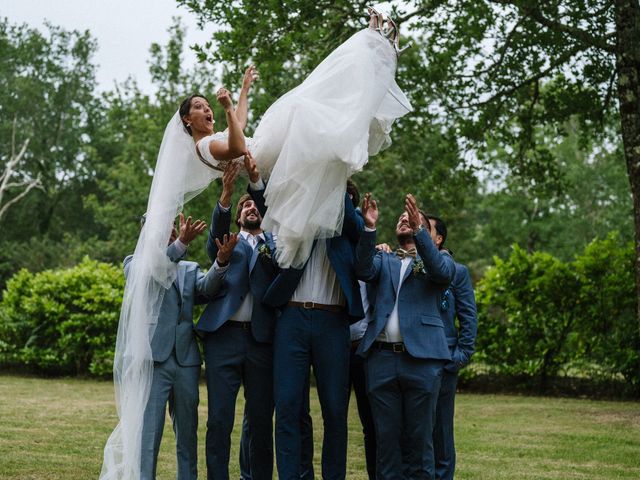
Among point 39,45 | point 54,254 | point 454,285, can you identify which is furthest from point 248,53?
point 39,45

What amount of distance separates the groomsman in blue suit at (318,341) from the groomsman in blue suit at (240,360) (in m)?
0.27

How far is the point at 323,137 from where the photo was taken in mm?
5117

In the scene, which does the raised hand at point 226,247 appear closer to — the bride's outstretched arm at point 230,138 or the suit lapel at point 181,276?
the suit lapel at point 181,276

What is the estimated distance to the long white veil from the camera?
589 centimetres

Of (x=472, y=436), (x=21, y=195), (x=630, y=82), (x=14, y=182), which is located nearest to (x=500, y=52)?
(x=630, y=82)

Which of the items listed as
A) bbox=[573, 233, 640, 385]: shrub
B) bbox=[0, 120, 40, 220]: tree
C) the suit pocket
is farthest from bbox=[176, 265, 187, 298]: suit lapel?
bbox=[0, 120, 40, 220]: tree

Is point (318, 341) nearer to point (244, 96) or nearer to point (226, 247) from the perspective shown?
point (226, 247)

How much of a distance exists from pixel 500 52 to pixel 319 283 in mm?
9098

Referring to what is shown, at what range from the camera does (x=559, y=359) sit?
1468 cm

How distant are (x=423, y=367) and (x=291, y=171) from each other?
161 centimetres

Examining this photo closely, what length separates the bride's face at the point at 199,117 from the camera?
591 centimetres

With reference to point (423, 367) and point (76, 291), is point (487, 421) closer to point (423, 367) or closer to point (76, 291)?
point (423, 367)

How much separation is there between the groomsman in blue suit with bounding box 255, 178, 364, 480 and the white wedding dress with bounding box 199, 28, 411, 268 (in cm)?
27

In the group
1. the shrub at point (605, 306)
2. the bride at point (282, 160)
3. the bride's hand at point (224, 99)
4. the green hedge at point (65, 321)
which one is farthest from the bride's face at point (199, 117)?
the green hedge at point (65, 321)
